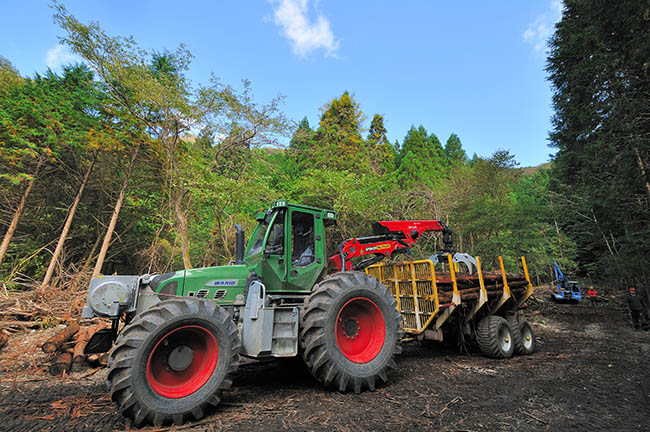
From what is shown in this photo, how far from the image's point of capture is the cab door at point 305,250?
15.5ft

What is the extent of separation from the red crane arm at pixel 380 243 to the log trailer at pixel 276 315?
20 mm

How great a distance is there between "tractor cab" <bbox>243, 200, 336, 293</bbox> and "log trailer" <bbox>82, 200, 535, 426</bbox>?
0.05 feet

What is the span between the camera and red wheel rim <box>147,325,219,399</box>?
10.6ft

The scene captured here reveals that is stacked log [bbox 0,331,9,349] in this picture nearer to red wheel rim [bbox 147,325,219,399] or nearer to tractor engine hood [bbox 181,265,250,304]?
tractor engine hood [bbox 181,265,250,304]

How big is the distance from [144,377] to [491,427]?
3.37 metres

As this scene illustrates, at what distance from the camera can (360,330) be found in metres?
4.61

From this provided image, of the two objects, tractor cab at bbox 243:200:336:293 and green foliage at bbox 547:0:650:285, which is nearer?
tractor cab at bbox 243:200:336:293

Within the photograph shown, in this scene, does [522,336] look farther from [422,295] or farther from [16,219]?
[16,219]

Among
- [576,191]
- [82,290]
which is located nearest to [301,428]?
[82,290]

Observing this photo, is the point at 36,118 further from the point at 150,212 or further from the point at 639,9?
the point at 639,9

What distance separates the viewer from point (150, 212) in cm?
1446

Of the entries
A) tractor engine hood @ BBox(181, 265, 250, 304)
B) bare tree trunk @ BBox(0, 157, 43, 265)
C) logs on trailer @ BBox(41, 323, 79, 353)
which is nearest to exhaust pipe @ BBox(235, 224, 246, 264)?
tractor engine hood @ BBox(181, 265, 250, 304)

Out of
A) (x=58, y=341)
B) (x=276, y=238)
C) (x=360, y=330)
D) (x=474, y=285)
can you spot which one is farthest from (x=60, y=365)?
(x=474, y=285)

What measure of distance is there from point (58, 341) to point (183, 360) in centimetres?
429
